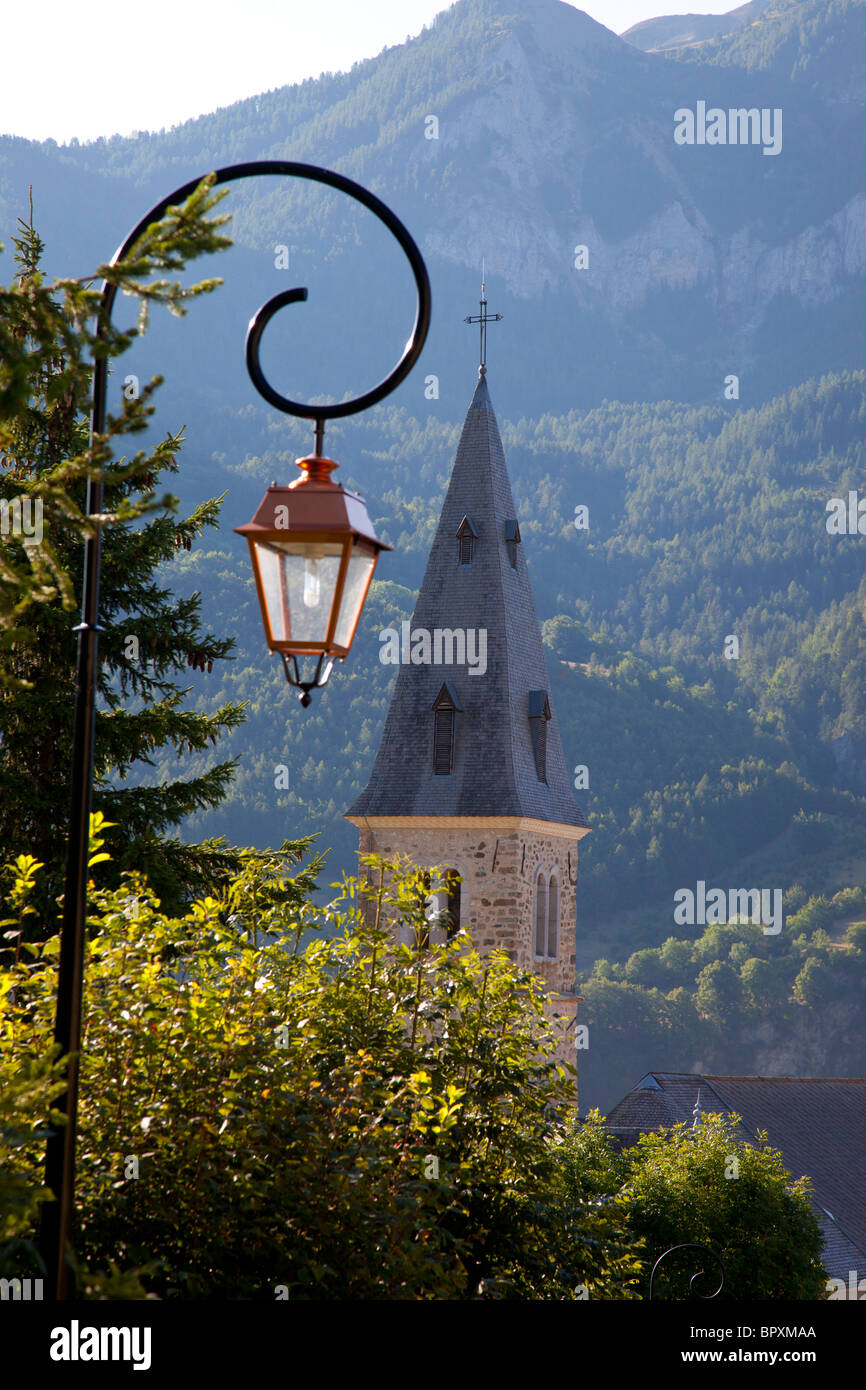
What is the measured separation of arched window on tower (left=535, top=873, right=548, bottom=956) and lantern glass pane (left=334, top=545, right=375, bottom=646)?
99.5 feet

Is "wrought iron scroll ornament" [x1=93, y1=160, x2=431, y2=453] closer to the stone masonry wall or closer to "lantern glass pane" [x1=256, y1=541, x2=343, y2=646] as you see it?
"lantern glass pane" [x1=256, y1=541, x2=343, y2=646]

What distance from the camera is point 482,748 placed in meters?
35.9

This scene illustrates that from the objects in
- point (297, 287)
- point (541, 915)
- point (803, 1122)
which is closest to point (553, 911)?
point (541, 915)

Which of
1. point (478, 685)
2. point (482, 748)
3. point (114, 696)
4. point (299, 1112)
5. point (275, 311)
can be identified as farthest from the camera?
point (478, 685)

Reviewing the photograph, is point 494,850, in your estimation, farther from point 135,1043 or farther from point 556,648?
point 556,648

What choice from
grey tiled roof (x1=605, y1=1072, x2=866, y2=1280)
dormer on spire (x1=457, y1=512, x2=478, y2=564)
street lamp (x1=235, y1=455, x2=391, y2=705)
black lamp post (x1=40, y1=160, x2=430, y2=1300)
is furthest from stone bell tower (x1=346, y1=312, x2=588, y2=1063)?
street lamp (x1=235, y1=455, x2=391, y2=705)

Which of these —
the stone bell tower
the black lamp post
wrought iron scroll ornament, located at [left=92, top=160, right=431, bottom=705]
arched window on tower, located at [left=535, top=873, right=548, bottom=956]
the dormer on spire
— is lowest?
the black lamp post

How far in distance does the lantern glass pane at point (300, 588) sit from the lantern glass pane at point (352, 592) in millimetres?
65

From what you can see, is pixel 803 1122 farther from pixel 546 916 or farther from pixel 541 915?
pixel 541 915

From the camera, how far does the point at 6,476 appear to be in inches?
685

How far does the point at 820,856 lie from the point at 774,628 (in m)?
21.9

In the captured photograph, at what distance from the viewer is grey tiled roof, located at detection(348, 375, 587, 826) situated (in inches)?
1409

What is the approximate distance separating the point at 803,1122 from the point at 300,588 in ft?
163
